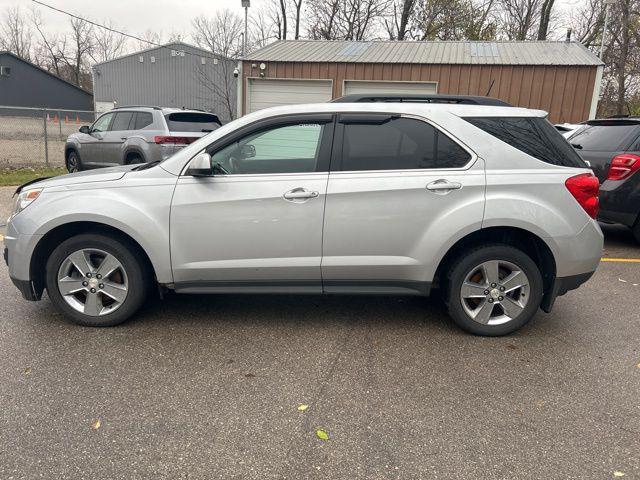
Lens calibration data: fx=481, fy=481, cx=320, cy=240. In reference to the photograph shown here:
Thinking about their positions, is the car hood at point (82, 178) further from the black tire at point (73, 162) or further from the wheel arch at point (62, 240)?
the black tire at point (73, 162)

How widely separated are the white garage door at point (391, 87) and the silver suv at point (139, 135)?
8.02 meters

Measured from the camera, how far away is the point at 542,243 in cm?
362

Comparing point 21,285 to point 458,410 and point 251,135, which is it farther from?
point 458,410

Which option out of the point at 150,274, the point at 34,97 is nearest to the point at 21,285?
the point at 150,274

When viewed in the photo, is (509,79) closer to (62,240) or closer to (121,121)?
(121,121)

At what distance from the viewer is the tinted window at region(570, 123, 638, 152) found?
6.24 meters

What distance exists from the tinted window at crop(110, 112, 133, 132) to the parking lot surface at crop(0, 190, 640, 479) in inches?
298

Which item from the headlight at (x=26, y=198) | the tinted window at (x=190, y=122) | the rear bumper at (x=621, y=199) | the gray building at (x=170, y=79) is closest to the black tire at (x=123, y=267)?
the headlight at (x=26, y=198)

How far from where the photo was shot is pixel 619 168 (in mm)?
6109

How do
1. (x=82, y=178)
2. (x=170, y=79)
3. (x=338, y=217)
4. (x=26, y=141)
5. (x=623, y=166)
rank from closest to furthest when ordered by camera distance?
(x=338, y=217) < (x=82, y=178) < (x=623, y=166) < (x=26, y=141) < (x=170, y=79)

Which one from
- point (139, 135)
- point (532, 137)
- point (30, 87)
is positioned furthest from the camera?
point (30, 87)

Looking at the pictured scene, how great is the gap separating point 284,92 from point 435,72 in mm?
5571

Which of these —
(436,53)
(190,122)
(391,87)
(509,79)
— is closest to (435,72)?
(436,53)

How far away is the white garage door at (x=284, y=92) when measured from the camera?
58.7ft
